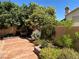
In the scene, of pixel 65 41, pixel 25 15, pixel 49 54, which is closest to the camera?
pixel 49 54

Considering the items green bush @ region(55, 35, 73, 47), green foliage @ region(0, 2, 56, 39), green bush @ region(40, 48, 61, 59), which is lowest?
green bush @ region(40, 48, 61, 59)

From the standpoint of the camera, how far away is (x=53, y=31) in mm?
15234

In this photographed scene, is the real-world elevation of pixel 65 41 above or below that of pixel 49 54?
above

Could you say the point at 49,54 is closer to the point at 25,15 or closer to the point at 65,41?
the point at 65,41

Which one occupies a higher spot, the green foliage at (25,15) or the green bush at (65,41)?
the green foliage at (25,15)

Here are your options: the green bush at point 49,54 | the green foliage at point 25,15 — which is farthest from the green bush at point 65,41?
the green foliage at point 25,15

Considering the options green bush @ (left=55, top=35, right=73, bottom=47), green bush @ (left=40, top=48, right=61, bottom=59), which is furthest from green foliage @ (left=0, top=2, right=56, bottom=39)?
green bush @ (left=40, top=48, right=61, bottom=59)

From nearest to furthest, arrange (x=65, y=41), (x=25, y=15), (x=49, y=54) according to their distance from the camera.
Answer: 1. (x=49, y=54)
2. (x=65, y=41)
3. (x=25, y=15)

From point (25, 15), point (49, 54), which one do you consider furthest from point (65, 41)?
point (25, 15)

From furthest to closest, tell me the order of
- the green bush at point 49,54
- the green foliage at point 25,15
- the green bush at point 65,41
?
the green foliage at point 25,15, the green bush at point 65,41, the green bush at point 49,54

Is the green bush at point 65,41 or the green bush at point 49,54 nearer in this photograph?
the green bush at point 49,54

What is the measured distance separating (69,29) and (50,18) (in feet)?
14.0

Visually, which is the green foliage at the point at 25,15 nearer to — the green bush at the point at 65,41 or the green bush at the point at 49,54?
the green bush at the point at 65,41

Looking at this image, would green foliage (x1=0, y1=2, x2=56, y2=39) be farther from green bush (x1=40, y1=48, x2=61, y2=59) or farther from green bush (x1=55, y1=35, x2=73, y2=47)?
green bush (x1=40, y1=48, x2=61, y2=59)
